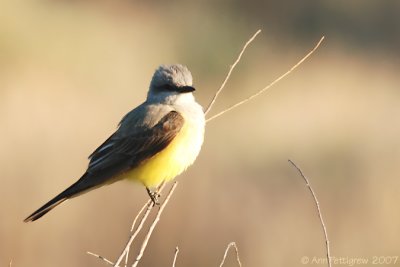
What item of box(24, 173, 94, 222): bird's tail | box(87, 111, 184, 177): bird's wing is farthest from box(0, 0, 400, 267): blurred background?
box(24, 173, 94, 222): bird's tail

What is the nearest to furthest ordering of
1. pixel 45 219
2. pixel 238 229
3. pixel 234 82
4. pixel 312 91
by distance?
1. pixel 45 219
2. pixel 238 229
3. pixel 312 91
4. pixel 234 82

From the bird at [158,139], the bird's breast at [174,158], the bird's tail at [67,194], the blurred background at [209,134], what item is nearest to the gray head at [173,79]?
the bird at [158,139]

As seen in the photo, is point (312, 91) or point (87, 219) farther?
point (312, 91)

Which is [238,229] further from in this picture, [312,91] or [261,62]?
[261,62]

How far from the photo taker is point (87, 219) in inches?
246

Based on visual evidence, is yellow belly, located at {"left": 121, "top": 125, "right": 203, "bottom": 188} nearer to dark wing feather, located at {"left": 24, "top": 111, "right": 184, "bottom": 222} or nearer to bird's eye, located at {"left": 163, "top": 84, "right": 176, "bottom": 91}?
dark wing feather, located at {"left": 24, "top": 111, "right": 184, "bottom": 222}

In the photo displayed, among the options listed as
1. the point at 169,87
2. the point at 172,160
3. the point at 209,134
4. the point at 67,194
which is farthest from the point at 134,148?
the point at 209,134

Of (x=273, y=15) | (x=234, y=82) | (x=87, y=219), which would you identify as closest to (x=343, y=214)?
(x=87, y=219)

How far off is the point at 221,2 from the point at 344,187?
6.14 meters

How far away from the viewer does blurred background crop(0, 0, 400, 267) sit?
6312 millimetres

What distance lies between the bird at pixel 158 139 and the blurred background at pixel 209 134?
1.81m

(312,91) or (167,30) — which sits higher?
(167,30)

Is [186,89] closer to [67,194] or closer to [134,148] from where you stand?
[134,148]

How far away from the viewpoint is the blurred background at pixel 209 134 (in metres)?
6.31
